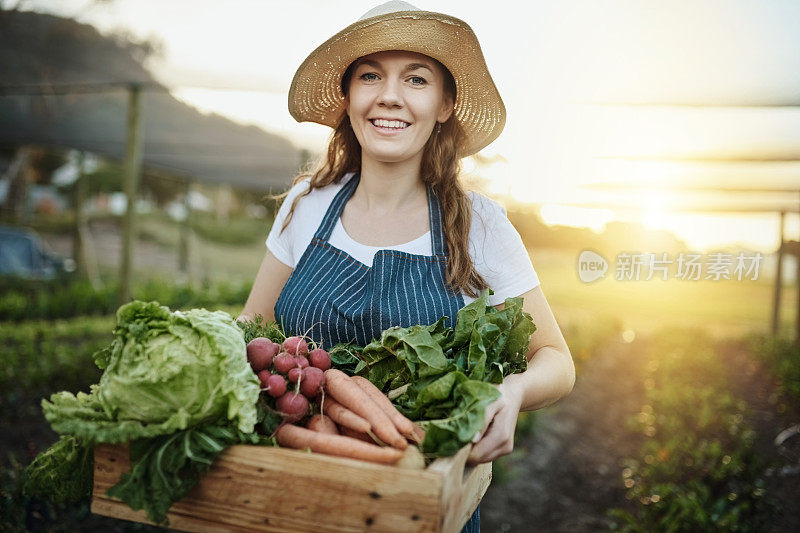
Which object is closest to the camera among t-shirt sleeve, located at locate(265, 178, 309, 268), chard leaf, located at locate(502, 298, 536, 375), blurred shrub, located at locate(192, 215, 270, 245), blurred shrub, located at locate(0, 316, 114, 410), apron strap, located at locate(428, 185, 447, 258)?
chard leaf, located at locate(502, 298, 536, 375)

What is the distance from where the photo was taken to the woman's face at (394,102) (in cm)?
213

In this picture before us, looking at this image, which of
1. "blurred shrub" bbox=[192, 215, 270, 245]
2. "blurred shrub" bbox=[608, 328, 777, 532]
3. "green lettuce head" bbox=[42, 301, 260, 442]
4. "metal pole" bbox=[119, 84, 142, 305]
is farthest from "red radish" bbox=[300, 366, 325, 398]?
"blurred shrub" bbox=[192, 215, 270, 245]

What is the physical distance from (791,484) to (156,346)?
5301mm

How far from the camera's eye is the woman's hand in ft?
5.24

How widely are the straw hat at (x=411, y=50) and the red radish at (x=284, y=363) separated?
1.12m

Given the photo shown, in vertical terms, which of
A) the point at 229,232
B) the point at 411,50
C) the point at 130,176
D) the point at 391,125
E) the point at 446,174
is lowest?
the point at 229,232

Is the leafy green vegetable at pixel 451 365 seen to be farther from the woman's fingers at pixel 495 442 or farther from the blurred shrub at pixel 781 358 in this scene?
the blurred shrub at pixel 781 358

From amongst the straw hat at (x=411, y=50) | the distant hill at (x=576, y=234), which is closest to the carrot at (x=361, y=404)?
the straw hat at (x=411, y=50)

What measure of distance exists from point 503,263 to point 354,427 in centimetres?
81

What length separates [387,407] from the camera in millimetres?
1785

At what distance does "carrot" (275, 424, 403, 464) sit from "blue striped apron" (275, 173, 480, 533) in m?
0.47

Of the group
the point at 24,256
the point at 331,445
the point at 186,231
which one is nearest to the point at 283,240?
the point at 331,445

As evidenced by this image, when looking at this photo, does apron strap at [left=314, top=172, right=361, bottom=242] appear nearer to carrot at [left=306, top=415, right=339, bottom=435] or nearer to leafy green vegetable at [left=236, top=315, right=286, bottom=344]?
leafy green vegetable at [left=236, top=315, right=286, bottom=344]

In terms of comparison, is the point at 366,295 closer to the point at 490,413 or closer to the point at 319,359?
the point at 319,359
